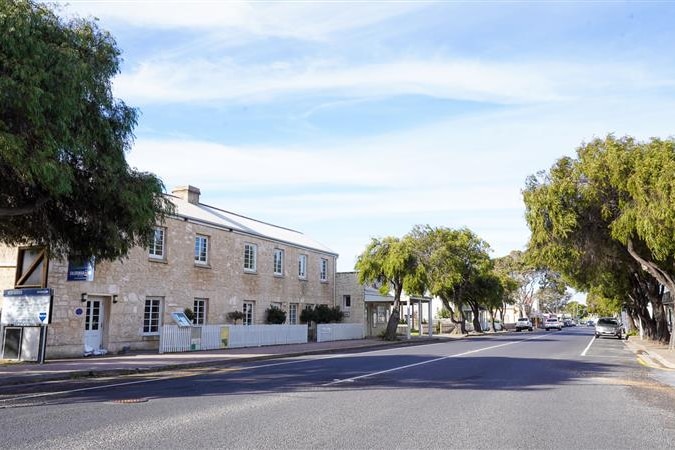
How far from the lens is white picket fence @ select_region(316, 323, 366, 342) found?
33.5 m

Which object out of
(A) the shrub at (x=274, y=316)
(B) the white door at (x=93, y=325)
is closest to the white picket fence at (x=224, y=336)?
(A) the shrub at (x=274, y=316)

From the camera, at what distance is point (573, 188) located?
23.1m

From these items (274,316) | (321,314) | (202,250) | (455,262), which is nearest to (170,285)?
(202,250)

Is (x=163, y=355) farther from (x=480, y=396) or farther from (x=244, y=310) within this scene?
(x=480, y=396)

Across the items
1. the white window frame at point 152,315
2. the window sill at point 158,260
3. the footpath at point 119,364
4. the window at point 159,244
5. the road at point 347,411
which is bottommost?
the road at point 347,411

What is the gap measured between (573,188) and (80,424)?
19942mm

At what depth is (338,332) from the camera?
3538 cm

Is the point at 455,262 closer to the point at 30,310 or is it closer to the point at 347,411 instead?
the point at 30,310

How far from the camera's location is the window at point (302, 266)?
3556cm

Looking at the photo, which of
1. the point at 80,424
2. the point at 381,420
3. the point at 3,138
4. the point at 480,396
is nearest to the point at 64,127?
the point at 3,138

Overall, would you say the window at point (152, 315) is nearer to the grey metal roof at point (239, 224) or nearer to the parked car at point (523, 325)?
the grey metal roof at point (239, 224)

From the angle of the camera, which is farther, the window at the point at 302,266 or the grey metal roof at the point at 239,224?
the window at the point at 302,266

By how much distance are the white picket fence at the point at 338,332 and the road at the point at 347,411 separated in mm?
17748

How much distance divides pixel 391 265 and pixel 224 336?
12.1 meters
